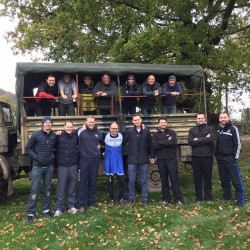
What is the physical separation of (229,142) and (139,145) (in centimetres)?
182

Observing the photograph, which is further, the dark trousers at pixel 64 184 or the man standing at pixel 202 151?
the man standing at pixel 202 151

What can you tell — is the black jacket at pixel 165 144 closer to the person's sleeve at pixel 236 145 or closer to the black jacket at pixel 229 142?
the black jacket at pixel 229 142

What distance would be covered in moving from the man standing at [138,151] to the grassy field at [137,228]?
45 centimetres

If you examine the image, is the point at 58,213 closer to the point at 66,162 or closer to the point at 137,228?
the point at 66,162

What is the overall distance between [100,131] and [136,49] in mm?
4018

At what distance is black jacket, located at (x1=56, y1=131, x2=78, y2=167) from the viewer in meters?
7.60

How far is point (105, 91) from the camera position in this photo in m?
8.93

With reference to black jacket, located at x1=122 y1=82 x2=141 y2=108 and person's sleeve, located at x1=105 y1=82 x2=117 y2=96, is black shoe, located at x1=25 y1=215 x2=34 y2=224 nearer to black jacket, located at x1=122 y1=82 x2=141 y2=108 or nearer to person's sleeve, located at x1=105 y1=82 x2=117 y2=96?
person's sleeve, located at x1=105 y1=82 x2=117 y2=96

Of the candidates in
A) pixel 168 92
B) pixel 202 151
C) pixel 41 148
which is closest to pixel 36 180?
pixel 41 148

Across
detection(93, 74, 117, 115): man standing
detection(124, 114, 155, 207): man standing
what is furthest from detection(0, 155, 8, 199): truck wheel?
detection(124, 114, 155, 207): man standing

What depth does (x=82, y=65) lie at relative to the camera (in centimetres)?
898

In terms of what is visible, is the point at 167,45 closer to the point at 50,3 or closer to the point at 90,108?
the point at 90,108

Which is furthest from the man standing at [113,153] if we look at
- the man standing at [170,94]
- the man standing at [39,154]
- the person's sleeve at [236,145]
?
the person's sleeve at [236,145]

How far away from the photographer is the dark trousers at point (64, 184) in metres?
7.68
